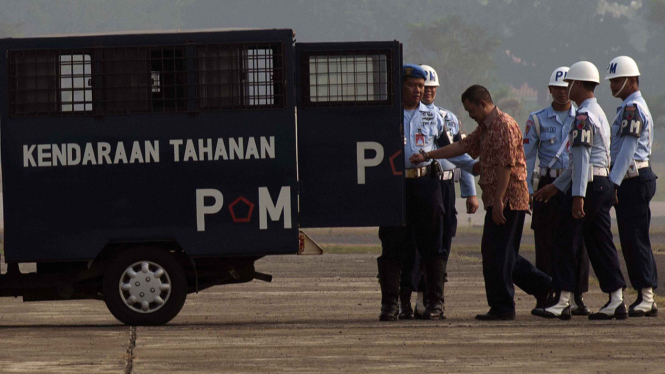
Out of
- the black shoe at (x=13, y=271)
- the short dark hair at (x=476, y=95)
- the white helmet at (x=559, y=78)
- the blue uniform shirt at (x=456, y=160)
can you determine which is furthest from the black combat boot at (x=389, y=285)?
the black shoe at (x=13, y=271)

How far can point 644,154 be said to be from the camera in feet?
35.8

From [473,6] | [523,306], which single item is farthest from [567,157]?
[473,6]

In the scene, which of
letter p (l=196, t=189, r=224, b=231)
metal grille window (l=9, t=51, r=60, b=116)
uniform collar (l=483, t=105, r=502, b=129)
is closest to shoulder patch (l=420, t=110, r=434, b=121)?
uniform collar (l=483, t=105, r=502, b=129)

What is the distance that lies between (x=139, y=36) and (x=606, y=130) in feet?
13.0

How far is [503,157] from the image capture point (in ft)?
33.4

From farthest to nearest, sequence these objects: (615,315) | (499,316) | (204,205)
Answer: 1. (615,315)
2. (499,316)
3. (204,205)

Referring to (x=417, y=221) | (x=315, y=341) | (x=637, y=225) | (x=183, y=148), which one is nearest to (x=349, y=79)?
(x=417, y=221)

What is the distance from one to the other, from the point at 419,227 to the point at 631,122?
204 cm

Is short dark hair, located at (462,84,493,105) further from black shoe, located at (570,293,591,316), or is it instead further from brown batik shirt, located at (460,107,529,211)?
black shoe, located at (570,293,591,316)

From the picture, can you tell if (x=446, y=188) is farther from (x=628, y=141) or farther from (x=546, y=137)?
(x=628, y=141)

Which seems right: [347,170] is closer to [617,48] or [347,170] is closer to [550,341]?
[550,341]

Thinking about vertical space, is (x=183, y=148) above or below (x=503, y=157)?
above

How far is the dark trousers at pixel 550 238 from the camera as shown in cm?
1070

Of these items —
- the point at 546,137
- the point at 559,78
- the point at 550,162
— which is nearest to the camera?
the point at 550,162
